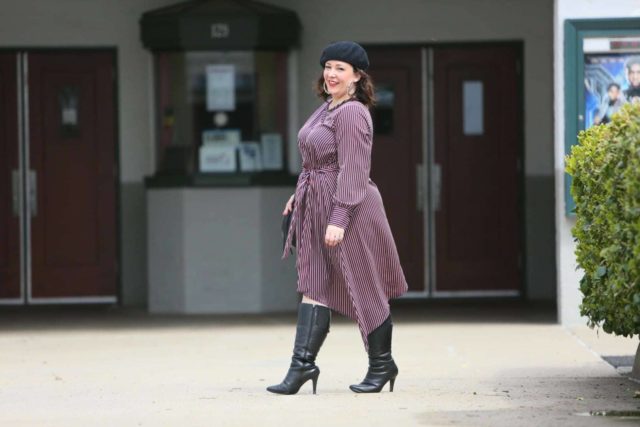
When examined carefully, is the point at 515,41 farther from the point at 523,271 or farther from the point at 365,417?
the point at 365,417

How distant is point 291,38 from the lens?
1235 centimetres

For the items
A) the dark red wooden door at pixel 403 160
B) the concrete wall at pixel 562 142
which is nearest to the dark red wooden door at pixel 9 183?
the dark red wooden door at pixel 403 160

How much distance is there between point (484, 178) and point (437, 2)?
5.36 ft

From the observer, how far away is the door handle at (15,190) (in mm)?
13406

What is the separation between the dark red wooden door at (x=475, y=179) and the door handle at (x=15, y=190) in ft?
12.3

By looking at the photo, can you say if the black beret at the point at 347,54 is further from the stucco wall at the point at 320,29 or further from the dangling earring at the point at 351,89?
the stucco wall at the point at 320,29

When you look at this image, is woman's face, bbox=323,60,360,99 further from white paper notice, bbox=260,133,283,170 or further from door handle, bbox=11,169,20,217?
door handle, bbox=11,169,20,217

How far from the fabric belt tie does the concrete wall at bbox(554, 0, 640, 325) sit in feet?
12.4

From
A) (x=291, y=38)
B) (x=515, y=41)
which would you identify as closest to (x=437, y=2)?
(x=515, y=41)

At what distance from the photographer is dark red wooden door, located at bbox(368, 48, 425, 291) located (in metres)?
13.5

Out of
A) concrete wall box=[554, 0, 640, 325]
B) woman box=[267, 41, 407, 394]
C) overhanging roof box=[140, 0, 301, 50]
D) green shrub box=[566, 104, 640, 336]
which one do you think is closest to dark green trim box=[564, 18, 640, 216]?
concrete wall box=[554, 0, 640, 325]

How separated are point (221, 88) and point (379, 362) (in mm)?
5458

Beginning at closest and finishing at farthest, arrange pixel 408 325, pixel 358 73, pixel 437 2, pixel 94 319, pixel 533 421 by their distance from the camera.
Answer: pixel 533 421 → pixel 358 73 → pixel 408 325 → pixel 94 319 → pixel 437 2

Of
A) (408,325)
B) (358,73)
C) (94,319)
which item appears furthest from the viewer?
(94,319)
